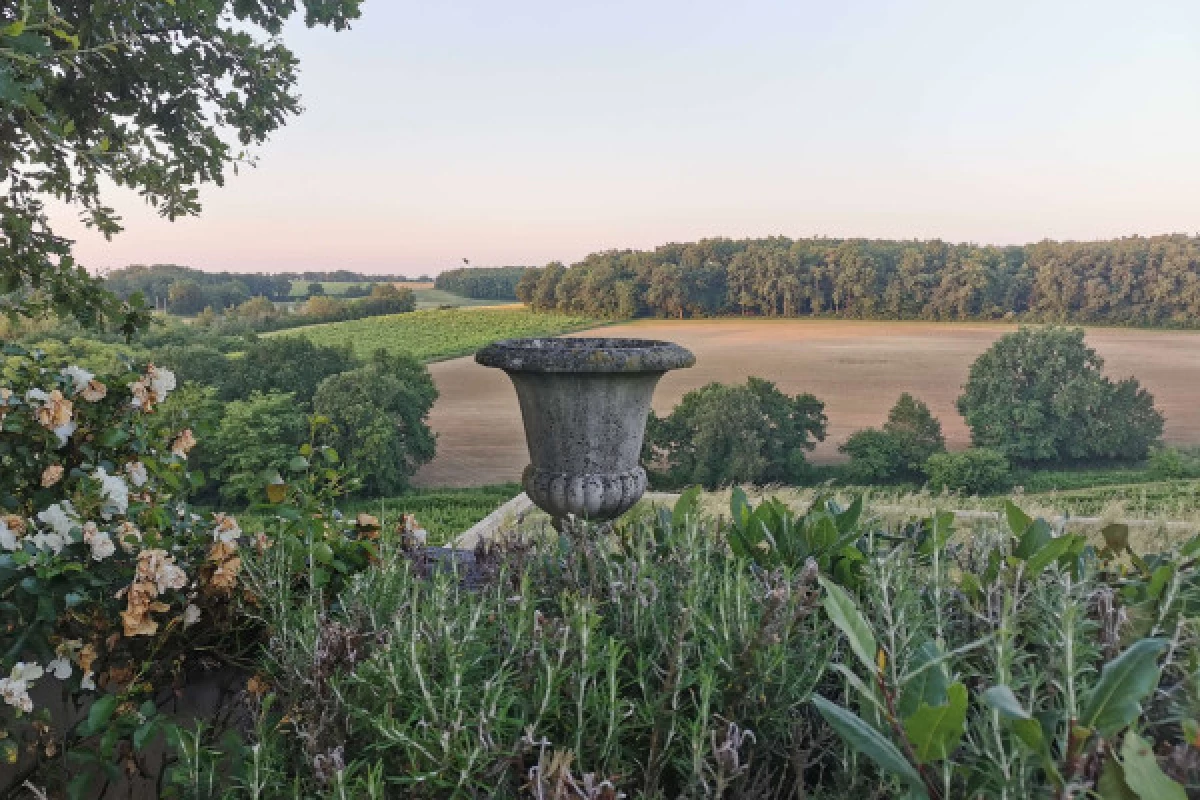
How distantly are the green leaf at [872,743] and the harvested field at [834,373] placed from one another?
1476 cm

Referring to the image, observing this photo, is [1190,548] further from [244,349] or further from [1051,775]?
[244,349]

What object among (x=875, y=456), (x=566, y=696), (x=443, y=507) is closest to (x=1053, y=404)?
(x=875, y=456)

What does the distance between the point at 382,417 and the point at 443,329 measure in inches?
305

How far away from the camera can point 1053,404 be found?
58.9 ft

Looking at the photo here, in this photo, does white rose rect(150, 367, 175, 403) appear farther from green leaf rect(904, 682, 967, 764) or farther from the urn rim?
green leaf rect(904, 682, 967, 764)

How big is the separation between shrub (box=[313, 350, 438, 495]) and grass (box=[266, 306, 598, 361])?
283 centimetres

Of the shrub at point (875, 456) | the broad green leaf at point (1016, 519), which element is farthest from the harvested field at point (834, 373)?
the broad green leaf at point (1016, 519)

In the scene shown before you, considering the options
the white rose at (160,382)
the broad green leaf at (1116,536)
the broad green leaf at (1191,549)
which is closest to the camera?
the broad green leaf at (1191,549)

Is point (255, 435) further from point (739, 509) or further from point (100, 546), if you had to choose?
point (739, 509)

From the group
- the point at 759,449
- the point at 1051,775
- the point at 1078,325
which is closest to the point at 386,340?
the point at 759,449

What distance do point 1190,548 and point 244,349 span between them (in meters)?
16.8

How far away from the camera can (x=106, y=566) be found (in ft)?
6.13

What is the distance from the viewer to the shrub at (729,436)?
15.4 meters

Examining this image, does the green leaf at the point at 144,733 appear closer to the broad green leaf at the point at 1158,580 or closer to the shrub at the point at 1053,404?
the broad green leaf at the point at 1158,580
